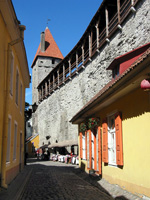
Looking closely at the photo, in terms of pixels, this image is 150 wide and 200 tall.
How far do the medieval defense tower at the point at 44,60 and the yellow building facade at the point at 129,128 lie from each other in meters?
37.2

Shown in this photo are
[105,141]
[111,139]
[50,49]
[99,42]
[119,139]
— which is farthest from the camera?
[50,49]

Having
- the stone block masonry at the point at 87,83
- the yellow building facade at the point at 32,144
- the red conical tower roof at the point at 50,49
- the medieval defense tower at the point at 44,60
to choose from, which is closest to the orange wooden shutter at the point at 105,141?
the stone block masonry at the point at 87,83

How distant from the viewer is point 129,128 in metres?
5.80

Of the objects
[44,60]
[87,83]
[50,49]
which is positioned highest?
[50,49]

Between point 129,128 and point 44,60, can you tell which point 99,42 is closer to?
point 129,128

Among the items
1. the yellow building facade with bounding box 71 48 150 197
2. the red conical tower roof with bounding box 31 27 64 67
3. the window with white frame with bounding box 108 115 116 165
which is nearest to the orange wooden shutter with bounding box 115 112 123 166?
the yellow building facade with bounding box 71 48 150 197

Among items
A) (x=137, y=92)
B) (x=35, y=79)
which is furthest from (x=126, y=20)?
(x=35, y=79)

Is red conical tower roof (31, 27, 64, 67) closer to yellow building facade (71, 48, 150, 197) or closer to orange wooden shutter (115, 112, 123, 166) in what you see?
yellow building facade (71, 48, 150, 197)

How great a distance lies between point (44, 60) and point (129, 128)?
137 feet

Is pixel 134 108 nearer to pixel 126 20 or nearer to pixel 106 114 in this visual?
pixel 106 114

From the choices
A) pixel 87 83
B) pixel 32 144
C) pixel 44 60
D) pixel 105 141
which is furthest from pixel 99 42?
pixel 44 60

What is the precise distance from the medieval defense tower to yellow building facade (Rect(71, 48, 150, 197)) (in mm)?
37175

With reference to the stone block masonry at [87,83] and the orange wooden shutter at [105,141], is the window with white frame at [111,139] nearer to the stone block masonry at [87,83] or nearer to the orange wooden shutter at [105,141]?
the orange wooden shutter at [105,141]

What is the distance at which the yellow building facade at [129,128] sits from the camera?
4.80m
